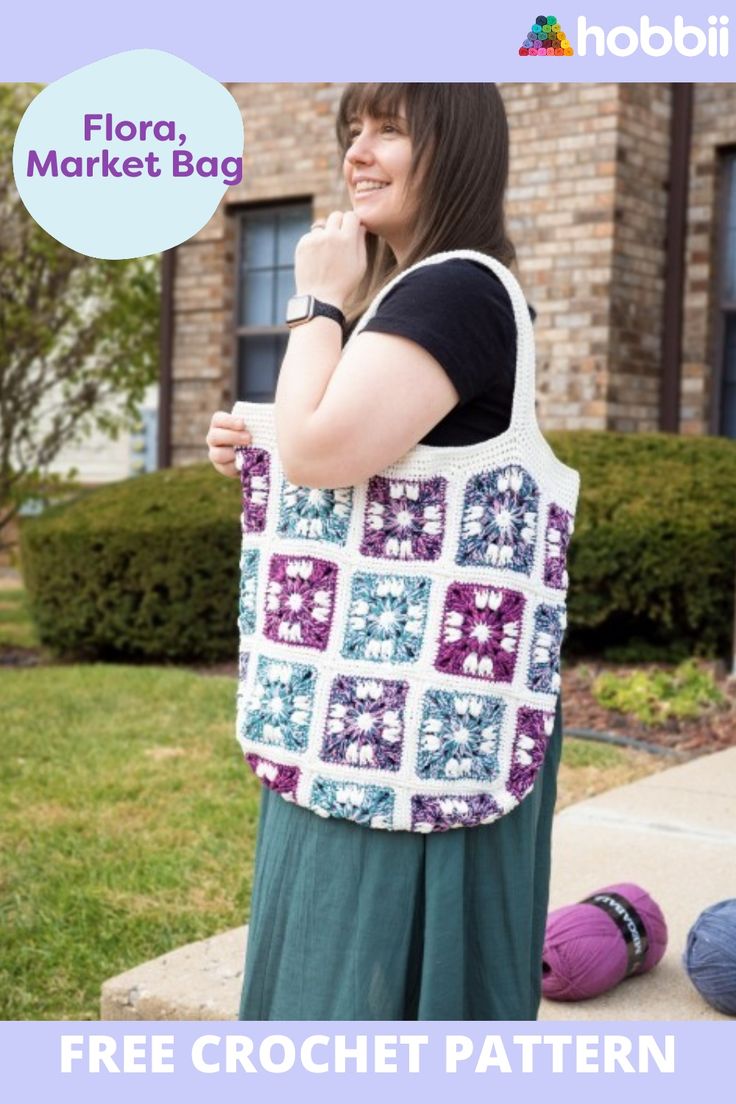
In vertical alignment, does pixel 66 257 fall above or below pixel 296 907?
above

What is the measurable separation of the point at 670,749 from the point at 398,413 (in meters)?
4.15

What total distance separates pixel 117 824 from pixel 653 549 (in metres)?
3.07

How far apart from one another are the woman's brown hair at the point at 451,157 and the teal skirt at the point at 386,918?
31.3 inches

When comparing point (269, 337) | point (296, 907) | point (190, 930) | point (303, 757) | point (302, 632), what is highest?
point (269, 337)

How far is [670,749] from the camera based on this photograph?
5656 mm

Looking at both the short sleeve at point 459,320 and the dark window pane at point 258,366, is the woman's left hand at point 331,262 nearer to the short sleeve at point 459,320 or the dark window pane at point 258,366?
the short sleeve at point 459,320

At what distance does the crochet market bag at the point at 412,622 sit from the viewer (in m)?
1.87

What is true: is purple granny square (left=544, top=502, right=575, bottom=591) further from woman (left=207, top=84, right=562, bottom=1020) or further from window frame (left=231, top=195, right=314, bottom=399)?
window frame (left=231, top=195, right=314, bottom=399)

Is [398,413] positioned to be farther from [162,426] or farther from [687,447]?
[162,426]

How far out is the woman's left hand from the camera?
194 centimetres

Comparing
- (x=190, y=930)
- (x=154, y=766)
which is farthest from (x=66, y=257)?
(x=190, y=930)

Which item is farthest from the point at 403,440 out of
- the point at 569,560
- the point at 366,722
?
the point at 569,560

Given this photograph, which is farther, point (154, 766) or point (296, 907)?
point (154, 766)

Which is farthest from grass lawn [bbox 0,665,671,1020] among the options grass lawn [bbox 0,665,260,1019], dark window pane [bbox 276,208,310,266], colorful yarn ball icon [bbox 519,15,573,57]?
dark window pane [bbox 276,208,310,266]
